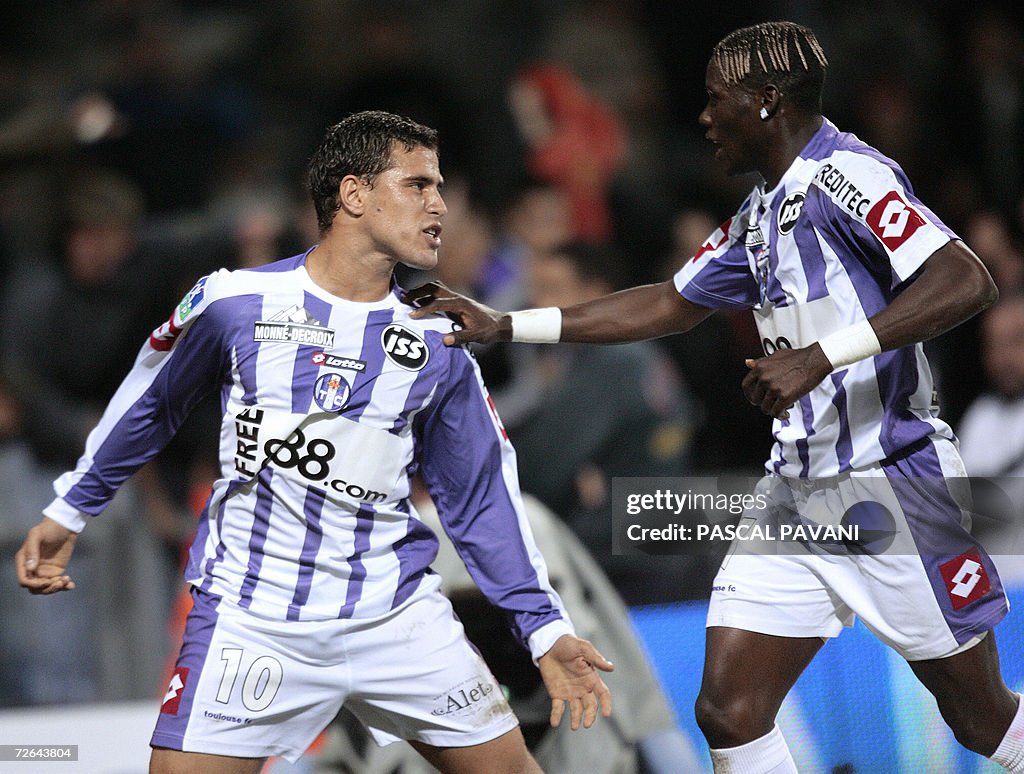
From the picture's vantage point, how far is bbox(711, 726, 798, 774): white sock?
3.56 m

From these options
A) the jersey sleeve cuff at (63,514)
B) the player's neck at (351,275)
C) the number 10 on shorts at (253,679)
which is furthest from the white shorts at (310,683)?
the player's neck at (351,275)

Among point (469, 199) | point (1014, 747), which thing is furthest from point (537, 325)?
point (469, 199)

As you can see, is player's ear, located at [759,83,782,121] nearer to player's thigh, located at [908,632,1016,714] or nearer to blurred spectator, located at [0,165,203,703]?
player's thigh, located at [908,632,1016,714]

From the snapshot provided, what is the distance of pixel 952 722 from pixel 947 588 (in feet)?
1.26

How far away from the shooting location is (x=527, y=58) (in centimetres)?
938

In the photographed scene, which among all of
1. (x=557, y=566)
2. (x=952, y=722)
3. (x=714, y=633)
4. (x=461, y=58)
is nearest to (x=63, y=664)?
(x=557, y=566)

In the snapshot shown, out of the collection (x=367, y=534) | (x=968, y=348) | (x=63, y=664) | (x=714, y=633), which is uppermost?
(x=968, y=348)

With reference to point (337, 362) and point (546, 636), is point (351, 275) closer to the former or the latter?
point (337, 362)

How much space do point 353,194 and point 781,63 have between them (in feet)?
4.06

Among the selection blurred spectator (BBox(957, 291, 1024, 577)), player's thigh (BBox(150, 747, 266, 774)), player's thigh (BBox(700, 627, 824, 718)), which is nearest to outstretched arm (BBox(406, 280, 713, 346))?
player's thigh (BBox(700, 627, 824, 718))

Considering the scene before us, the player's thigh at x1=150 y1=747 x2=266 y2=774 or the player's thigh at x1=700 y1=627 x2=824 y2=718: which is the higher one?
the player's thigh at x1=700 y1=627 x2=824 y2=718

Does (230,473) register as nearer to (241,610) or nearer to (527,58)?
(241,610)

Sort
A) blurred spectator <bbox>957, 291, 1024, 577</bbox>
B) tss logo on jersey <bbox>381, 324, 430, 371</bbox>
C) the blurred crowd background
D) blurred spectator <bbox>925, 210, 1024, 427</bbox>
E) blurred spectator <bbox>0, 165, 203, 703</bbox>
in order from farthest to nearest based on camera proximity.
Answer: blurred spectator <bbox>925, 210, 1024, 427</bbox> < the blurred crowd background < blurred spectator <bbox>957, 291, 1024, 577</bbox> < blurred spectator <bbox>0, 165, 203, 703</bbox> < tss logo on jersey <bbox>381, 324, 430, 371</bbox>

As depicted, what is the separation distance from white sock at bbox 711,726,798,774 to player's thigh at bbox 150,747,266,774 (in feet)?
4.34
